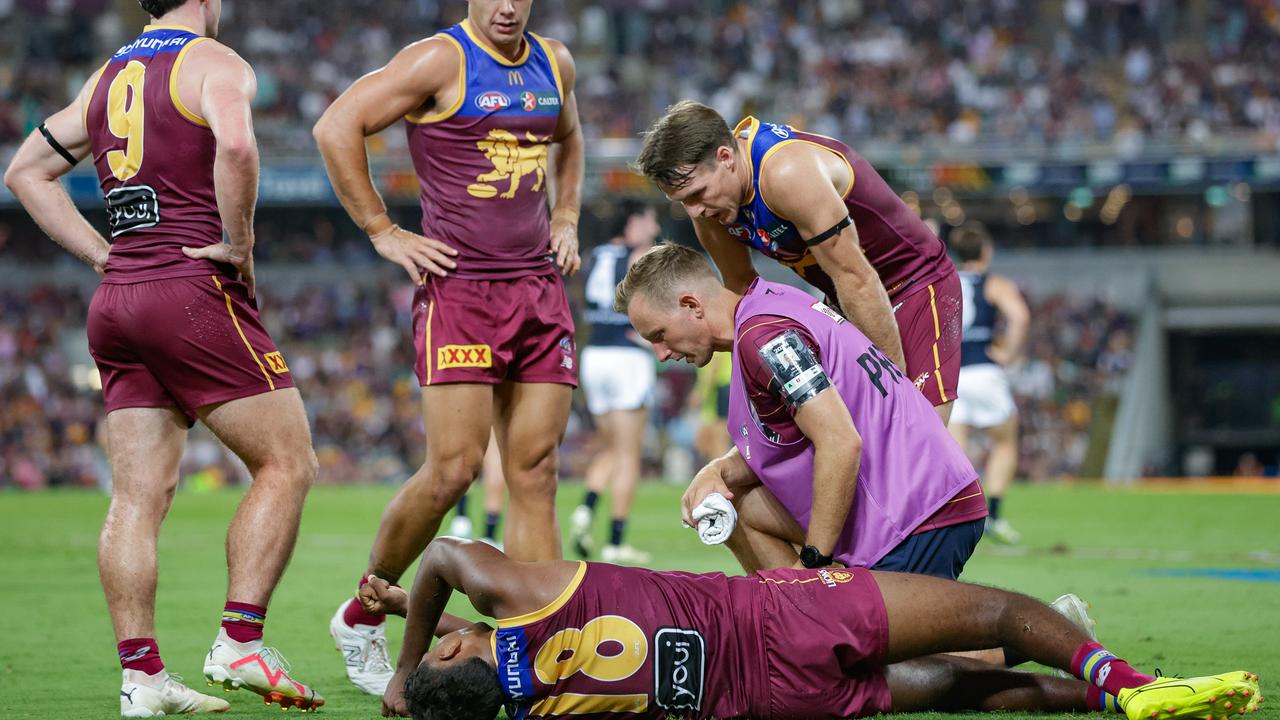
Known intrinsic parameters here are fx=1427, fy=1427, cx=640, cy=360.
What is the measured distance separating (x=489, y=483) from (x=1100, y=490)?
530 inches

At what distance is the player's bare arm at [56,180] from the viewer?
5484mm

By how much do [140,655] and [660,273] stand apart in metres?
2.23

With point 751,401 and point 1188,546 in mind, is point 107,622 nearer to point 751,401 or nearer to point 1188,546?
point 751,401

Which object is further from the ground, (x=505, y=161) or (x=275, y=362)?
(x=505, y=161)

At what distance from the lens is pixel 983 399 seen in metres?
13.0

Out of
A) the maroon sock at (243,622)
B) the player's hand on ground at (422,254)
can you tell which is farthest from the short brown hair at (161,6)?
the maroon sock at (243,622)

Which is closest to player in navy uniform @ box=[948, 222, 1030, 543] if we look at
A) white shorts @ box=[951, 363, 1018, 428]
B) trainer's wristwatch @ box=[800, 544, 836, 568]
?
white shorts @ box=[951, 363, 1018, 428]

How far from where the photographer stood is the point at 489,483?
35.1 feet

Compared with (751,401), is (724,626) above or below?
below

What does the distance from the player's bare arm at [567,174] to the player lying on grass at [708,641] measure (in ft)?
6.72

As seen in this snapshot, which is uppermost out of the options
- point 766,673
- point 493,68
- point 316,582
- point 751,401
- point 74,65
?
point 74,65

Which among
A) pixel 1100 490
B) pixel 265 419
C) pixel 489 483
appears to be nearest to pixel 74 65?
pixel 1100 490

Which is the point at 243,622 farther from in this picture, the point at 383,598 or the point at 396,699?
the point at 396,699

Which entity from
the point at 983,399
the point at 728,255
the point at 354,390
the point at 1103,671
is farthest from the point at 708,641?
the point at 354,390
